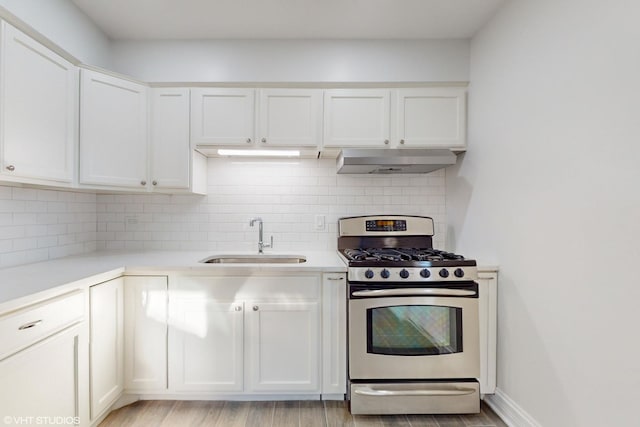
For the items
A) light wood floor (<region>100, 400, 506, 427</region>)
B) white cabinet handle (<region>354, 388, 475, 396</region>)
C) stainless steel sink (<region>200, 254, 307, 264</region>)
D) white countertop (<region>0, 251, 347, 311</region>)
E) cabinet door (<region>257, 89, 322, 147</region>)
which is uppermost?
cabinet door (<region>257, 89, 322, 147</region>)

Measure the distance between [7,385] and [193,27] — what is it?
2.27 metres

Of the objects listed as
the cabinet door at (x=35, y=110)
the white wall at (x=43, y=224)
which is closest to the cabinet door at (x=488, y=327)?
the cabinet door at (x=35, y=110)

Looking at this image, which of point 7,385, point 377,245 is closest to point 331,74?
point 377,245

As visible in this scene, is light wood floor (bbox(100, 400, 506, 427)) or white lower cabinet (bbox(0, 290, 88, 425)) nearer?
white lower cabinet (bbox(0, 290, 88, 425))

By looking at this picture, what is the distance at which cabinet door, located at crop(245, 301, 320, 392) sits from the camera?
209cm

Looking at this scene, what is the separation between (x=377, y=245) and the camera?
274cm

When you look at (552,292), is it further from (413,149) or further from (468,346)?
(413,149)

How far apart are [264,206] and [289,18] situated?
55.9 inches

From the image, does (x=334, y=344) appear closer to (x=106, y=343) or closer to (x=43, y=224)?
(x=106, y=343)

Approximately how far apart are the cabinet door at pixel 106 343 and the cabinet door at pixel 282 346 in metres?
0.78

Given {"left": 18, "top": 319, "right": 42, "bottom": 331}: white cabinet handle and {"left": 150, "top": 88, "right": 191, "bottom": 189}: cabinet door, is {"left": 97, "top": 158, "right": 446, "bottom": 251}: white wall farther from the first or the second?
{"left": 18, "top": 319, "right": 42, "bottom": 331}: white cabinet handle

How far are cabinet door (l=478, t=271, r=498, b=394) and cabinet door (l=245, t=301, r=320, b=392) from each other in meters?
1.05

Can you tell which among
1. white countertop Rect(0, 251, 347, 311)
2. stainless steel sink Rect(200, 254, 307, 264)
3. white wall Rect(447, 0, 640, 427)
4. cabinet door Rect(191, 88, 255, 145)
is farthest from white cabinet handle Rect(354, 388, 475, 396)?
cabinet door Rect(191, 88, 255, 145)

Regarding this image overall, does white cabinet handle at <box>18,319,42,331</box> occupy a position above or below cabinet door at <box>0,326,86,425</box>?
above
